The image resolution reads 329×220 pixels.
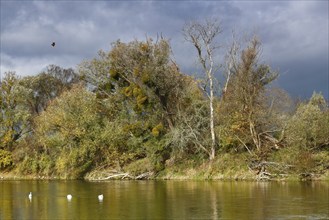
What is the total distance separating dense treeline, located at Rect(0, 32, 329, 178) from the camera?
49.8 m

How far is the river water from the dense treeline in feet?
28.7

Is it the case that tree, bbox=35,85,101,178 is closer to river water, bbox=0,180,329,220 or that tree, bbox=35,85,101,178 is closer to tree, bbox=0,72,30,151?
tree, bbox=0,72,30,151

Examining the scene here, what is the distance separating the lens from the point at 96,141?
207 feet

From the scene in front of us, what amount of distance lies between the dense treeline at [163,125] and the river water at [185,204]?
28.7ft

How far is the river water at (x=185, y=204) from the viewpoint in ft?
84.9

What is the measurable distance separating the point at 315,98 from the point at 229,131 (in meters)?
10.7

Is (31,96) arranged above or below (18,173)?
above

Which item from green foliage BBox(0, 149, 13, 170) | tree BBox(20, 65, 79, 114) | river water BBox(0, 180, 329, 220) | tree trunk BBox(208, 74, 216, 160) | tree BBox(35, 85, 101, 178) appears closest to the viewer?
river water BBox(0, 180, 329, 220)

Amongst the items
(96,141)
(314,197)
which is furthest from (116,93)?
(314,197)

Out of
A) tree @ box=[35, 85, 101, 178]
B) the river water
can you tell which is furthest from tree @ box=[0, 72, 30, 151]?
the river water

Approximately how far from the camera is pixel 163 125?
207 ft

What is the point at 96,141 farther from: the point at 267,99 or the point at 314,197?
the point at 314,197

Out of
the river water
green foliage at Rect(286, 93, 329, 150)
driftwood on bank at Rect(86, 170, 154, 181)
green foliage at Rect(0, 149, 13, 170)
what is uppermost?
green foliage at Rect(286, 93, 329, 150)

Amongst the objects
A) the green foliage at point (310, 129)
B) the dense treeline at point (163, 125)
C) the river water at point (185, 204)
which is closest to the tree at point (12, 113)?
the dense treeline at point (163, 125)
